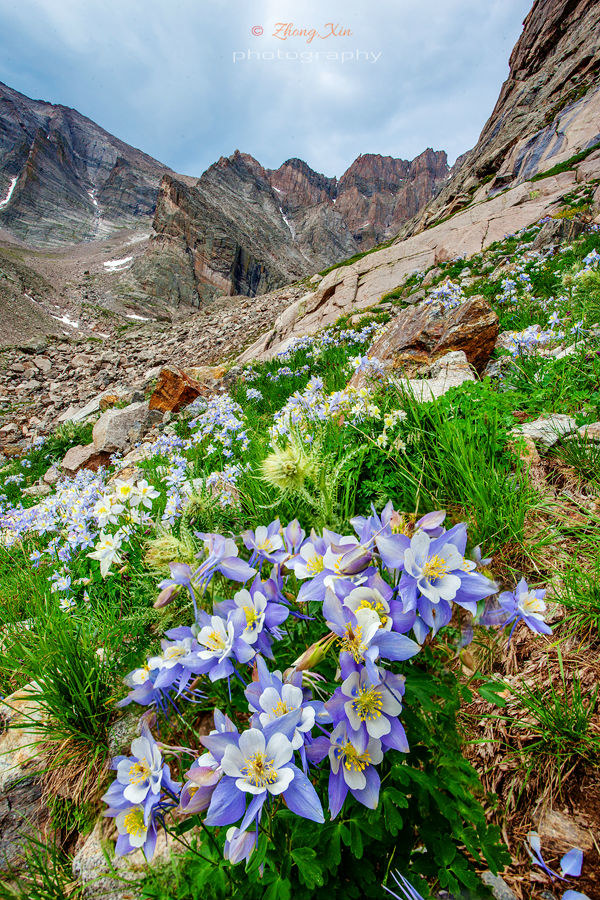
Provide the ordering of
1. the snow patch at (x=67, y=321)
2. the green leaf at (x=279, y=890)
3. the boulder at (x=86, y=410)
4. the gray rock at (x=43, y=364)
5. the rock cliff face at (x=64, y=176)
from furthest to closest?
1. the rock cliff face at (x=64, y=176)
2. the snow patch at (x=67, y=321)
3. the gray rock at (x=43, y=364)
4. the boulder at (x=86, y=410)
5. the green leaf at (x=279, y=890)

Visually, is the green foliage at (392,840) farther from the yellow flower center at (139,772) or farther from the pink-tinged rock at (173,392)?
the pink-tinged rock at (173,392)

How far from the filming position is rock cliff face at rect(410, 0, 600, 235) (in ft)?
63.3

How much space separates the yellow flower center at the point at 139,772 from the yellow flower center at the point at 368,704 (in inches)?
20.9

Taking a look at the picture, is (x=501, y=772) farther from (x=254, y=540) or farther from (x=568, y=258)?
(x=568, y=258)

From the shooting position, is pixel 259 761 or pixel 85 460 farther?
pixel 85 460

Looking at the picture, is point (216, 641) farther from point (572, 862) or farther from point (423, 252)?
point (423, 252)

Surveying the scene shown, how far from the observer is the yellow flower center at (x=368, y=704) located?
2.53 ft

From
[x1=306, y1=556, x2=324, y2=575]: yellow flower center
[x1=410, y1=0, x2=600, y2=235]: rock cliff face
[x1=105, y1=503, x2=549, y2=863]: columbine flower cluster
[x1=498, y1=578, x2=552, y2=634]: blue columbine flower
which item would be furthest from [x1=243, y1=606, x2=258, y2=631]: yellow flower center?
[x1=410, y1=0, x2=600, y2=235]: rock cliff face

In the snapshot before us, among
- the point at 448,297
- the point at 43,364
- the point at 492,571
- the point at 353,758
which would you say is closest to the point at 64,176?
the point at 43,364

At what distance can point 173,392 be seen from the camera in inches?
302

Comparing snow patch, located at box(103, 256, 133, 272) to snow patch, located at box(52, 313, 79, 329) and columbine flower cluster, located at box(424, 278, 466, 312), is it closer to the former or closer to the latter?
snow patch, located at box(52, 313, 79, 329)

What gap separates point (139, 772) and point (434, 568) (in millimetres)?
838

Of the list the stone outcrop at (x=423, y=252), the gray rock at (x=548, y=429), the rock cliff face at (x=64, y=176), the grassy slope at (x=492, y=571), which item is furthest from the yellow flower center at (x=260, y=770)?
the rock cliff face at (x=64, y=176)

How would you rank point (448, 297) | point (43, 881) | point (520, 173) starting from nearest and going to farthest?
point (43, 881)
point (448, 297)
point (520, 173)
